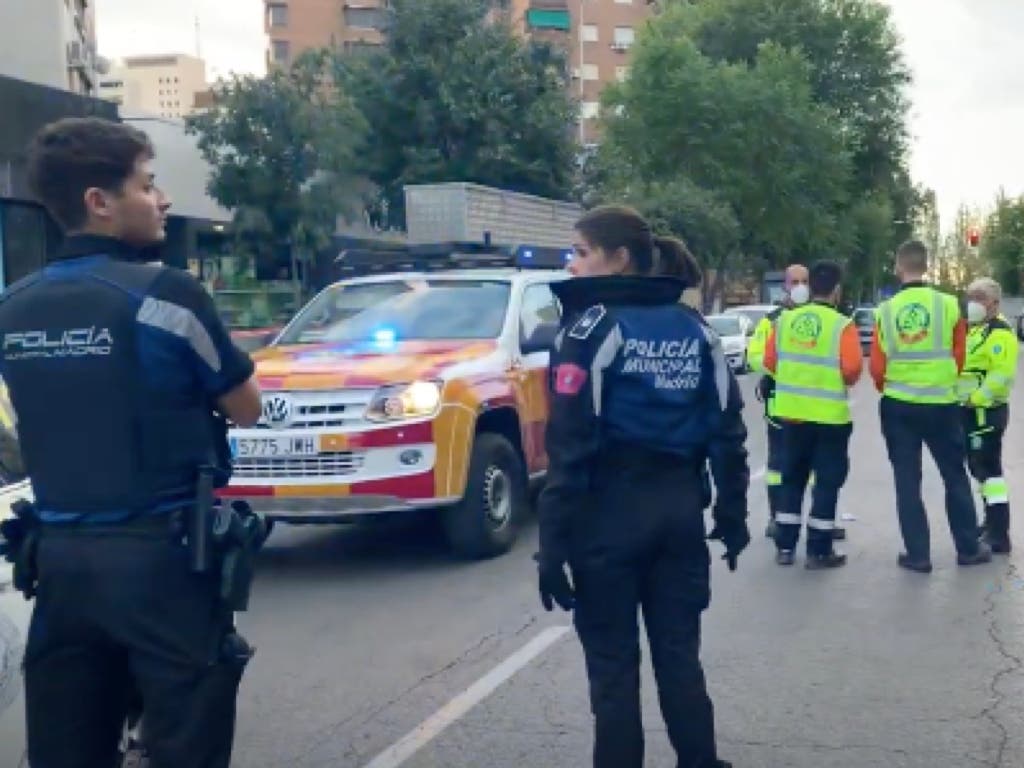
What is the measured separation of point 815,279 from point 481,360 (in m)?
2.13

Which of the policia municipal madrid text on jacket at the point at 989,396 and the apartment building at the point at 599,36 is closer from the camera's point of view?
the policia municipal madrid text on jacket at the point at 989,396

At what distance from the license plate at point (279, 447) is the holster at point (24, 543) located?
4.90 meters

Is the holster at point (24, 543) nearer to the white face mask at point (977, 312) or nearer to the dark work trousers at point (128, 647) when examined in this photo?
the dark work trousers at point (128, 647)

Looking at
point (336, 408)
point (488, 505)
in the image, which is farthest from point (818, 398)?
point (336, 408)

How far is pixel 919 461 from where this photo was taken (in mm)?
8164

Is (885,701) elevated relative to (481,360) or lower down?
lower down

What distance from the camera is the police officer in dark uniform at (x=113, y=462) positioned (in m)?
3.10

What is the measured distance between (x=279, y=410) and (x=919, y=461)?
12.2ft

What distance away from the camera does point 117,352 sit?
3.09m

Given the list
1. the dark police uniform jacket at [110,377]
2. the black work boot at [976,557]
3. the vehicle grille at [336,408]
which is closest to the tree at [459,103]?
the vehicle grille at [336,408]

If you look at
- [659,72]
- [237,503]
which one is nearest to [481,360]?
[237,503]

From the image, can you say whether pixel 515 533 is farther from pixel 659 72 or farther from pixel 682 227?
pixel 659 72

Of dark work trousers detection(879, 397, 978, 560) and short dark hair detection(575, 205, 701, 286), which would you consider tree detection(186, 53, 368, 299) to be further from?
short dark hair detection(575, 205, 701, 286)

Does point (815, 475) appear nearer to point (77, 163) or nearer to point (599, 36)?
point (77, 163)
